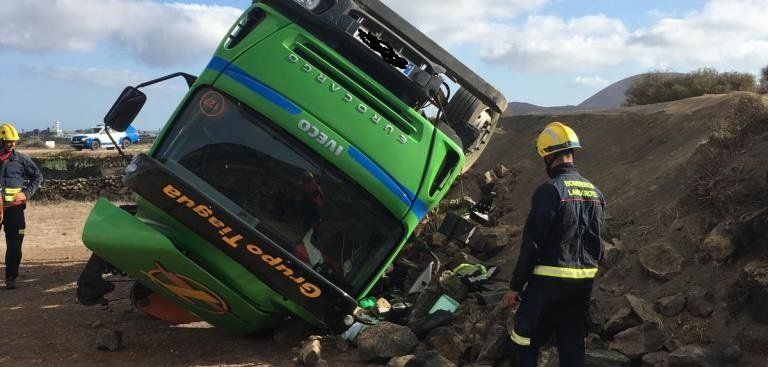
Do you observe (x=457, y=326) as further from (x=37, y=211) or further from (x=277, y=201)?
(x=37, y=211)

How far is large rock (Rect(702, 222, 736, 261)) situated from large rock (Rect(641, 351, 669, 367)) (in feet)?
3.90


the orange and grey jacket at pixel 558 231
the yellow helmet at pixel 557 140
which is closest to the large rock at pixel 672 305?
the orange and grey jacket at pixel 558 231

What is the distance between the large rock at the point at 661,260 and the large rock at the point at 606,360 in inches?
50.1

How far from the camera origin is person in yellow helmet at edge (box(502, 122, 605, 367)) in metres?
3.57

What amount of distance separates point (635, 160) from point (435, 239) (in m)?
3.96

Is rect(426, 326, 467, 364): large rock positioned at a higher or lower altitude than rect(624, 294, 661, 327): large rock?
lower

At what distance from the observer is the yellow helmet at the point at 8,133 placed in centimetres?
750

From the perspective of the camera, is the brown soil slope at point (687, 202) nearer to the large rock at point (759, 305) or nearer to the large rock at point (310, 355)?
the large rock at point (759, 305)

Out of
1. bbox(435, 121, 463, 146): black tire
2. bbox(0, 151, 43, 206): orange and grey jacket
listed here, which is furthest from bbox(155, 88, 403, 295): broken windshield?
bbox(0, 151, 43, 206): orange and grey jacket

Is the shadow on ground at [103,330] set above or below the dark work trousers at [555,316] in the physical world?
below

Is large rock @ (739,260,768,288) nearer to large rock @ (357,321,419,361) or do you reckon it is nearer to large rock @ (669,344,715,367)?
large rock @ (669,344,715,367)

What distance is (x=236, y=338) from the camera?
18.1ft

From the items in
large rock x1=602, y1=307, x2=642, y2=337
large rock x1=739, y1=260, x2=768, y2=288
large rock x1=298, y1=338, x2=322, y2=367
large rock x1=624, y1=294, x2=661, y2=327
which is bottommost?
large rock x1=298, y1=338, x2=322, y2=367

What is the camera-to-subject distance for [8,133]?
7531 millimetres
